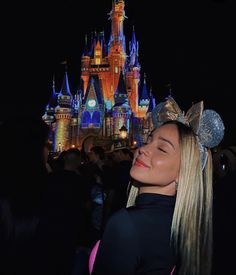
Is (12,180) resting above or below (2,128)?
below

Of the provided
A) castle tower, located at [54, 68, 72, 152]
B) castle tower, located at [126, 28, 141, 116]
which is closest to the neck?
castle tower, located at [54, 68, 72, 152]

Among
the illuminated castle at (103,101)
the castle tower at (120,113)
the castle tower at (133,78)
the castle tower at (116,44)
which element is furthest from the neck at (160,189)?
the castle tower at (116,44)

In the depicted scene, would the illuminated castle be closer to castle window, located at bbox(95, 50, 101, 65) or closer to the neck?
castle window, located at bbox(95, 50, 101, 65)

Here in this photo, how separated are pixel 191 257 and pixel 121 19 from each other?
6144 cm

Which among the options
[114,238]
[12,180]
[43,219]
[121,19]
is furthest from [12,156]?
[121,19]

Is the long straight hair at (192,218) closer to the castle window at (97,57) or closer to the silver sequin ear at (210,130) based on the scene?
the silver sequin ear at (210,130)

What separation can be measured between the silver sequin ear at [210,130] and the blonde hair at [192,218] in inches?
6.0

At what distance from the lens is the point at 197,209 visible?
1848 mm

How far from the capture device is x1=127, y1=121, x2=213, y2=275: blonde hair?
176 cm

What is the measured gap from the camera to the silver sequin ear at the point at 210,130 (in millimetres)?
2072

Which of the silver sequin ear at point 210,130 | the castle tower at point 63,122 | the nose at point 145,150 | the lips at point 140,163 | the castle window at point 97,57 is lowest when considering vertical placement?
the lips at point 140,163

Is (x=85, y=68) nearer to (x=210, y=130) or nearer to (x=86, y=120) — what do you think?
(x=86, y=120)

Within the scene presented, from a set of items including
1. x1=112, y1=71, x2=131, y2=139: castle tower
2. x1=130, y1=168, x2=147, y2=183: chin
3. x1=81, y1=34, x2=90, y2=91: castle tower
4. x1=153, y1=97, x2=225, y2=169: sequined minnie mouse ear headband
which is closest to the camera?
x1=130, y1=168, x2=147, y2=183: chin

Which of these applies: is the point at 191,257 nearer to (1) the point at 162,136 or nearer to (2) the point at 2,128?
(1) the point at 162,136
